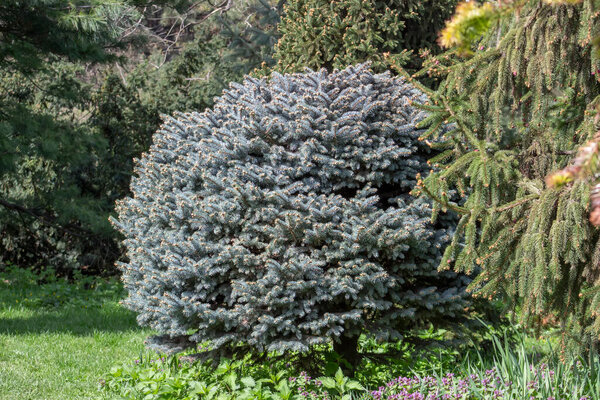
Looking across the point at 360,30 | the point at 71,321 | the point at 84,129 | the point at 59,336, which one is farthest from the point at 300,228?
the point at 84,129

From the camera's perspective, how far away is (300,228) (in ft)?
11.2

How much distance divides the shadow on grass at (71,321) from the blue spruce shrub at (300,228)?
292cm

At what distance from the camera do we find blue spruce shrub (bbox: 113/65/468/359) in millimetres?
3406

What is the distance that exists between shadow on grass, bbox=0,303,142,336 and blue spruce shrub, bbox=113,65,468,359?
2920 mm

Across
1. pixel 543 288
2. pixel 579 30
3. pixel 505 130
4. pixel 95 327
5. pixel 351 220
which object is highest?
pixel 579 30

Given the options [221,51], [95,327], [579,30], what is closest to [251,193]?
[579,30]

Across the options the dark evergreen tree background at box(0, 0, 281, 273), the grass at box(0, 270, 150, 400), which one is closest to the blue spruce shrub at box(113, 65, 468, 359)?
the grass at box(0, 270, 150, 400)

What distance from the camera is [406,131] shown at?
375cm

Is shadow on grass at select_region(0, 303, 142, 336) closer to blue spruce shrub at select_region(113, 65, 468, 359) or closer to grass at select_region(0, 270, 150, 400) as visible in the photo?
grass at select_region(0, 270, 150, 400)

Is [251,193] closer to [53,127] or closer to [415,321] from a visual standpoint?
[415,321]

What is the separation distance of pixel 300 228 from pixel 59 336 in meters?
3.73

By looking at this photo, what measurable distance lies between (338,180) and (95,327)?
13.5ft

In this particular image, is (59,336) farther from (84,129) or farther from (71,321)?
(84,129)

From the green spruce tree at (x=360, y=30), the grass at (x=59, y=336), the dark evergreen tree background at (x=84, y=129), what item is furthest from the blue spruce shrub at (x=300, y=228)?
the dark evergreen tree background at (x=84, y=129)
